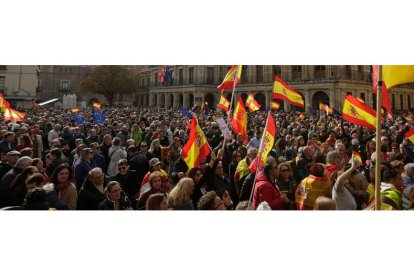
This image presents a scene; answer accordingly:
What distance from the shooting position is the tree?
48.9 metres

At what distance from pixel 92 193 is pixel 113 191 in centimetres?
38

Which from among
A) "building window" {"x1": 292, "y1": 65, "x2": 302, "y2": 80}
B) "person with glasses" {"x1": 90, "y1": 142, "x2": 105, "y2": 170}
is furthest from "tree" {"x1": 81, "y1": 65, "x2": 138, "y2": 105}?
"person with glasses" {"x1": 90, "y1": 142, "x2": 105, "y2": 170}

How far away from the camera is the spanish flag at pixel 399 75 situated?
5098 mm

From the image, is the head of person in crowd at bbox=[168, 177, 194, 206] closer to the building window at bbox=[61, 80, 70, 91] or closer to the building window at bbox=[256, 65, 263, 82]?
the building window at bbox=[256, 65, 263, 82]

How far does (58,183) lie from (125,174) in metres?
1.25

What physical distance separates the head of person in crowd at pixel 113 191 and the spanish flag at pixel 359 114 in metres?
5.61

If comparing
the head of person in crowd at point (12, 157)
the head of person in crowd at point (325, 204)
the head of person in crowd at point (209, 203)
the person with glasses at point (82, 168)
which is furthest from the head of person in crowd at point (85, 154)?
the head of person in crowd at point (325, 204)

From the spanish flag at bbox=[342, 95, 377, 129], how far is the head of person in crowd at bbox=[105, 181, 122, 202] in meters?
5.61

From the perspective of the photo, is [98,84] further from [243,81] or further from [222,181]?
[222,181]

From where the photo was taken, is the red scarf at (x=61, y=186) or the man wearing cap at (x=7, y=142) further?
the man wearing cap at (x=7, y=142)

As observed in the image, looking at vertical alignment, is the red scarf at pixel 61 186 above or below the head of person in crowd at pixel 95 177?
below

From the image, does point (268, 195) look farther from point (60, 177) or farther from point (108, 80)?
point (108, 80)

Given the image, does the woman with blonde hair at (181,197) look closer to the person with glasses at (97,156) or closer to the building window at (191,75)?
the person with glasses at (97,156)
